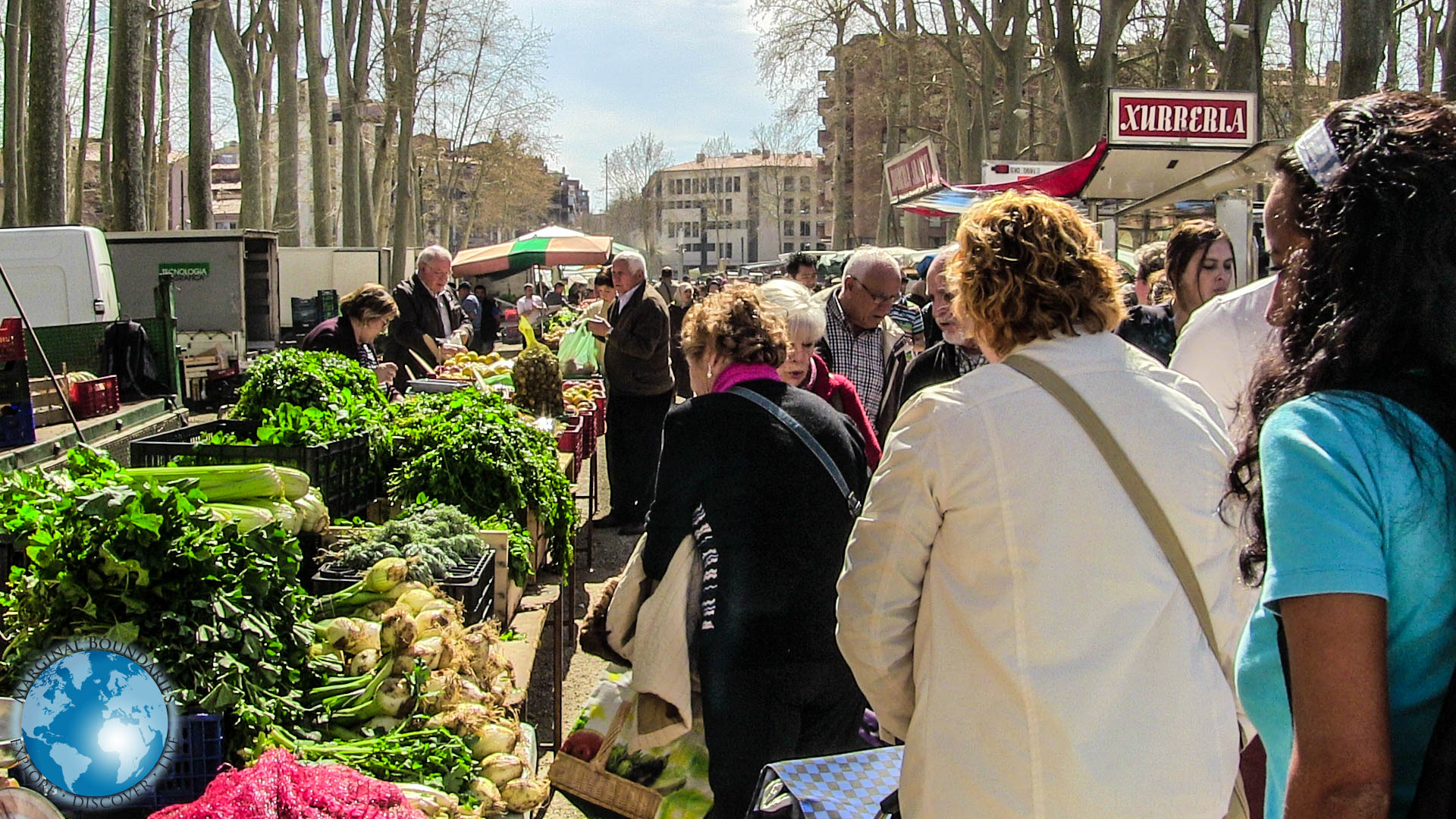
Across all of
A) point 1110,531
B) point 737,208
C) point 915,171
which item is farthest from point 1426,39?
point 737,208

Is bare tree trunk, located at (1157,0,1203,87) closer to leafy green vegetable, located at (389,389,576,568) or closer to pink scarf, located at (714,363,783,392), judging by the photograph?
leafy green vegetable, located at (389,389,576,568)

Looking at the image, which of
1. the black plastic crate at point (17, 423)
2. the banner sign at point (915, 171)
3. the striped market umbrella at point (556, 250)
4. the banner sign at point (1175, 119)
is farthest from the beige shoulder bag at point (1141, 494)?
the striped market umbrella at point (556, 250)

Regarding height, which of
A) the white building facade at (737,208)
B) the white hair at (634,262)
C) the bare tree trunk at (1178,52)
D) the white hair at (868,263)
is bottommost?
the white hair at (868,263)

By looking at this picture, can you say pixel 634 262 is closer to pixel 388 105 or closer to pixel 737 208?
pixel 388 105

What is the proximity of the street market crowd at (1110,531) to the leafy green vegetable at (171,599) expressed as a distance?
93cm

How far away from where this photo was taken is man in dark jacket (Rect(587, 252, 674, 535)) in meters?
8.16

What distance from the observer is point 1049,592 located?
197 centimetres

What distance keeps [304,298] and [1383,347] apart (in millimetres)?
27755

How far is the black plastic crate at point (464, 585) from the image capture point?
368 centimetres

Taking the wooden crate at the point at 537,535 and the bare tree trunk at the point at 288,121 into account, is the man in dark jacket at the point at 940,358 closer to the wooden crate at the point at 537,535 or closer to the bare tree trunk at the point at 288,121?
the wooden crate at the point at 537,535

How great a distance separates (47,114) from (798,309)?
13448 millimetres

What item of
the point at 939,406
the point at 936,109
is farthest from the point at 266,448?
the point at 936,109

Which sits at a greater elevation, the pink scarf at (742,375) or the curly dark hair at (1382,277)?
the curly dark hair at (1382,277)

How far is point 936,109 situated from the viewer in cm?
5788
